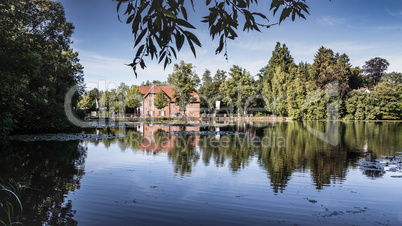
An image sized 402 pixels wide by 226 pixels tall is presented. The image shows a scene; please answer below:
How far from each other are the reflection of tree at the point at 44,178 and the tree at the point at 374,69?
94504mm

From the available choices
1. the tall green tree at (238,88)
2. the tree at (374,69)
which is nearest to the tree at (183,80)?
the tall green tree at (238,88)

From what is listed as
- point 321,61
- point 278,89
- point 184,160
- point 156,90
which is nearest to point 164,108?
point 156,90

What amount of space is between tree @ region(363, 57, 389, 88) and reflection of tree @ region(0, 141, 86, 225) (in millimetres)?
94504

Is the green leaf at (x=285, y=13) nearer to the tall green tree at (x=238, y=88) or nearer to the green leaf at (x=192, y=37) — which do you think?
the green leaf at (x=192, y=37)

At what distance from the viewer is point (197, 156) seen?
12.9 meters

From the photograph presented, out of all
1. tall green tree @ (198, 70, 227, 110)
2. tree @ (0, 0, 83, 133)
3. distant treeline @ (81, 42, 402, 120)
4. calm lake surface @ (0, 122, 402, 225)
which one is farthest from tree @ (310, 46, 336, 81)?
calm lake surface @ (0, 122, 402, 225)

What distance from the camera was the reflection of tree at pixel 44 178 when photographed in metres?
5.22

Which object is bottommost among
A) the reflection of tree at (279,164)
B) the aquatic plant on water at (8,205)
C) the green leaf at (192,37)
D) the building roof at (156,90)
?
the reflection of tree at (279,164)

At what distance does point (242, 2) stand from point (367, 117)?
2633 inches

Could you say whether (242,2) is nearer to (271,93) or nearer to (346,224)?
(346,224)

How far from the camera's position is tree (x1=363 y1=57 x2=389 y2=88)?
86000mm

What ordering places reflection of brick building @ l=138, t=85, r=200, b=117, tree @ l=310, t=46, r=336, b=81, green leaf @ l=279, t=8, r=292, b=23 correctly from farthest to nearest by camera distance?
reflection of brick building @ l=138, t=85, r=200, b=117 → tree @ l=310, t=46, r=336, b=81 → green leaf @ l=279, t=8, r=292, b=23

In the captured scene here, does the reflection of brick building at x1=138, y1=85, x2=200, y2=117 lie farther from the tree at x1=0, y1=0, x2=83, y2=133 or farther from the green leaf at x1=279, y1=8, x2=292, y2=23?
the green leaf at x1=279, y1=8, x2=292, y2=23

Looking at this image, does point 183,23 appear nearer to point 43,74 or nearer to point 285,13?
point 285,13
